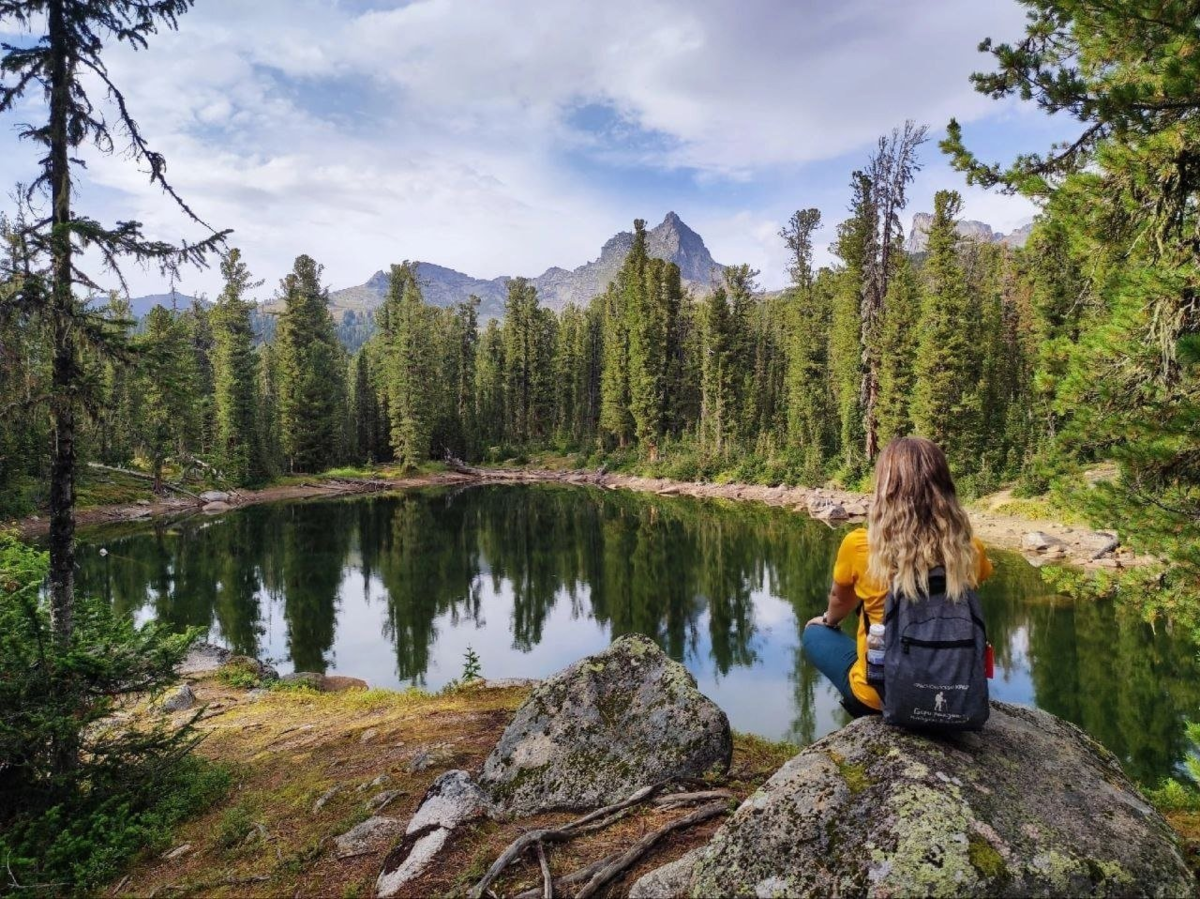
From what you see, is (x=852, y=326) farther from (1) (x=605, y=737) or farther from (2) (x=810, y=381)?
(1) (x=605, y=737)

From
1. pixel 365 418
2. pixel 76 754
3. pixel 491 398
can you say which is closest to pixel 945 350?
pixel 76 754

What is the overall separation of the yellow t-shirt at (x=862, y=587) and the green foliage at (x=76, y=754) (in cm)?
547

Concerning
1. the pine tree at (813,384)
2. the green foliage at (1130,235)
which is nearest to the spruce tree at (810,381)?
the pine tree at (813,384)

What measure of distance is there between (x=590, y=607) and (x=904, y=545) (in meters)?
17.9

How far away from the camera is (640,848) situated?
12.8 feet

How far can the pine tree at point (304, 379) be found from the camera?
52594 mm

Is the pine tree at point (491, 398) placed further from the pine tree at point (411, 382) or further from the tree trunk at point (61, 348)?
the tree trunk at point (61, 348)

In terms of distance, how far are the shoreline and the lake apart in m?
1.97

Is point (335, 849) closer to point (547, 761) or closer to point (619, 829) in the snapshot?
point (547, 761)

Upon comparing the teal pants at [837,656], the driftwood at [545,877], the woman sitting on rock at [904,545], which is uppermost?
the woman sitting on rock at [904,545]

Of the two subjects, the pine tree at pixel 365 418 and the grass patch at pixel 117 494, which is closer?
the grass patch at pixel 117 494

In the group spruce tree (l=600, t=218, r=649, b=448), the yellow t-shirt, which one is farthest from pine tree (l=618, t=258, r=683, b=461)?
the yellow t-shirt

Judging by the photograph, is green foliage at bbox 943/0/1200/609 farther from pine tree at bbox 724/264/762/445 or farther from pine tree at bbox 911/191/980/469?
pine tree at bbox 724/264/762/445

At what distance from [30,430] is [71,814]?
12.9 ft
